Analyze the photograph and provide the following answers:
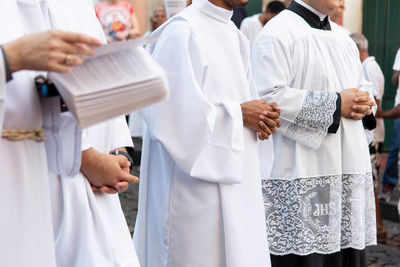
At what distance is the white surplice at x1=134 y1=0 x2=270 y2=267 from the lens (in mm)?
3238

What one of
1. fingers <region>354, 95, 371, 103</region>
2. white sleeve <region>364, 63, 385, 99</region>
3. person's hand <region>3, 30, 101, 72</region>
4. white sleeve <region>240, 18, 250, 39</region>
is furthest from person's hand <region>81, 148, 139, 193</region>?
white sleeve <region>240, 18, 250, 39</region>

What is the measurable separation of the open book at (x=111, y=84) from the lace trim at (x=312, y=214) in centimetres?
244

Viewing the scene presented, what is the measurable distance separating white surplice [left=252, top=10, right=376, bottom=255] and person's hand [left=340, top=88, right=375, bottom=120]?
0.21 feet

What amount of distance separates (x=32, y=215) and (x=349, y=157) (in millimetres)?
2579

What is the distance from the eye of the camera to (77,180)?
7.65 feet

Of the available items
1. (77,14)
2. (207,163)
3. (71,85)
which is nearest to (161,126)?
(207,163)

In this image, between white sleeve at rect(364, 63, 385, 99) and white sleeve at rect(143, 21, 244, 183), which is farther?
white sleeve at rect(364, 63, 385, 99)

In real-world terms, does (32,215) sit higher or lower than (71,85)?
Answer: lower

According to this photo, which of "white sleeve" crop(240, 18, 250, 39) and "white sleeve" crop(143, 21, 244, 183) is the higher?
"white sleeve" crop(143, 21, 244, 183)

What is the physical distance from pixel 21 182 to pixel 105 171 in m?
0.41

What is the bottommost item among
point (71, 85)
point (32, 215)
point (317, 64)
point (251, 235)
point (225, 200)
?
point (251, 235)

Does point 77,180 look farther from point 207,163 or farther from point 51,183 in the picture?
point 207,163

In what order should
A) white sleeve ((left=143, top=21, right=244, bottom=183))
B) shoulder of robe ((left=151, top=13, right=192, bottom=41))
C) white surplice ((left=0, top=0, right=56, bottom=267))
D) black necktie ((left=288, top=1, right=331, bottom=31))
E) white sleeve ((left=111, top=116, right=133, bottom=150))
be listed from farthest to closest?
black necktie ((left=288, top=1, right=331, bottom=31)), shoulder of robe ((left=151, top=13, right=192, bottom=41)), white sleeve ((left=143, top=21, right=244, bottom=183)), white sleeve ((left=111, top=116, right=133, bottom=150)), white surplice ((left=0, top=0, right=56, bottom=267))

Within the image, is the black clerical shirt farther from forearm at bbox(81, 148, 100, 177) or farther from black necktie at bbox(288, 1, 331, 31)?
forearm at bbox(81, 148, 100, 177)
